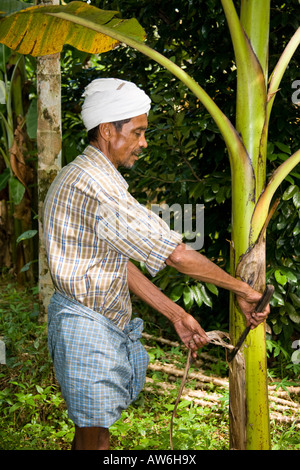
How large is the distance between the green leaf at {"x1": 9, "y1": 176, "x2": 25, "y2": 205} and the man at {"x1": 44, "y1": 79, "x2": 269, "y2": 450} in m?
2.98

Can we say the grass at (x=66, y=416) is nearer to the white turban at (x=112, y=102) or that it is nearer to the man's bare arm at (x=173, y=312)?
the man's bare arm at (x=173, y=312)

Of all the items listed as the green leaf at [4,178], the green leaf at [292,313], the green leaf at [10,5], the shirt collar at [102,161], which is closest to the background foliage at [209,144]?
the green leaf at [292,313]

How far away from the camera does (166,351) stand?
4.33 m

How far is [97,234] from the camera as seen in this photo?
2057 mm

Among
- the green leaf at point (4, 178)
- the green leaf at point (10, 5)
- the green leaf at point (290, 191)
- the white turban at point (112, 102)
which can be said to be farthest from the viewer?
the green leaf at point (4, 178)

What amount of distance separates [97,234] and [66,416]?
159 cm

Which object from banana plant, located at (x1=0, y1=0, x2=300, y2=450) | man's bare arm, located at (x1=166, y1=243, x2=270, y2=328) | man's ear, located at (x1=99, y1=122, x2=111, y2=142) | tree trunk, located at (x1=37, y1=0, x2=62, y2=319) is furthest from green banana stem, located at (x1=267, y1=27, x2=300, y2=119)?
tree trunk, located at (x1=37, y1=0, x2=62, y2=319)

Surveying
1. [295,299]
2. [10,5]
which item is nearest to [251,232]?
[295,299]

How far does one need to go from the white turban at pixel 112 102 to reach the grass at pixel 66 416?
64.5 inches

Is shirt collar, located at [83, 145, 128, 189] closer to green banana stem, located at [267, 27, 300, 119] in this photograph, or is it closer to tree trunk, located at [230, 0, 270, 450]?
tree trunk, located at [230, 0, 270, 450]

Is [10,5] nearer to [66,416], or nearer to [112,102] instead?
[112,102]

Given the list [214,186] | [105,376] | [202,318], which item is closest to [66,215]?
[105,376]

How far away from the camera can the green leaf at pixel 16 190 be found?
16.7ft
